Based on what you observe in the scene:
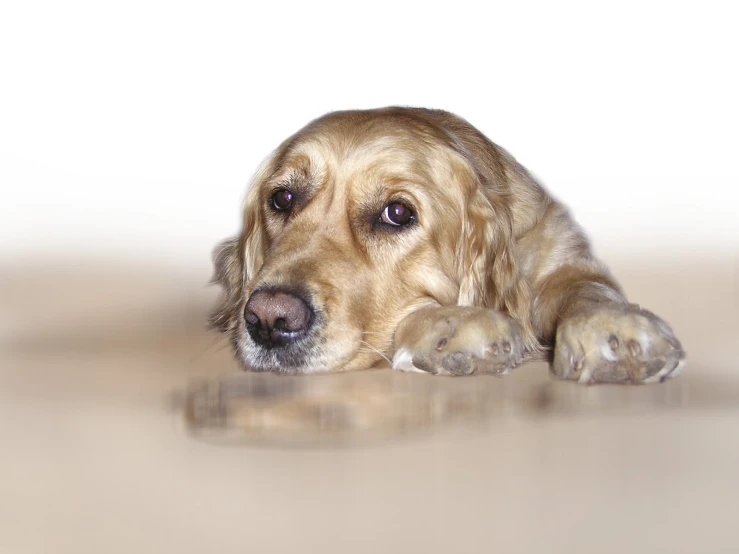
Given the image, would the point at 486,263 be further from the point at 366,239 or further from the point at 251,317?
the point at 251,317

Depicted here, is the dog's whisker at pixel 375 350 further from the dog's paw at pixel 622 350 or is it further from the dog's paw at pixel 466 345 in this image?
the dog's paw at pixel 622 350

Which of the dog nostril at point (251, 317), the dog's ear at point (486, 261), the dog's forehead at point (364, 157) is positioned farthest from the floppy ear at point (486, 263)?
the dog nostril at point (251, 317)

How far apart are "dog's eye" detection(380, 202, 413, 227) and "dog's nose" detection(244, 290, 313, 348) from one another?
66 cm

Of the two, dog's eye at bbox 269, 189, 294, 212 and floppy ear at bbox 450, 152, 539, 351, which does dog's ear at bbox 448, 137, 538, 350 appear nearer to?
floppy ear at bbox 450, 152, 539, 351

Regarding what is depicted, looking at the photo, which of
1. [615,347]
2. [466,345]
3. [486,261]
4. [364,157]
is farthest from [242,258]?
[615,347]

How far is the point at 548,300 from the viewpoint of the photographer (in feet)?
13.6

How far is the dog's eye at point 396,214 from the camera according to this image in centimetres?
393

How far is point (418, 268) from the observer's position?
3.97m

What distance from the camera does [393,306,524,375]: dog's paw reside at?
326 centimetres

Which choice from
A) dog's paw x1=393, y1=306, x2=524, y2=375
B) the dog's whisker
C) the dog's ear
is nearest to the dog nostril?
the dog's whisker

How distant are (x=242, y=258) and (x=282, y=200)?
0.64 m

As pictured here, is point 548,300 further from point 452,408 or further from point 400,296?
point 452,408

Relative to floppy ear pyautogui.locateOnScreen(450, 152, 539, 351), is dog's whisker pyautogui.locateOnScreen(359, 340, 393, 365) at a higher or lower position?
lower

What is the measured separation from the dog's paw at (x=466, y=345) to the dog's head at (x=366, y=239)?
Answer: 0.98 feet
